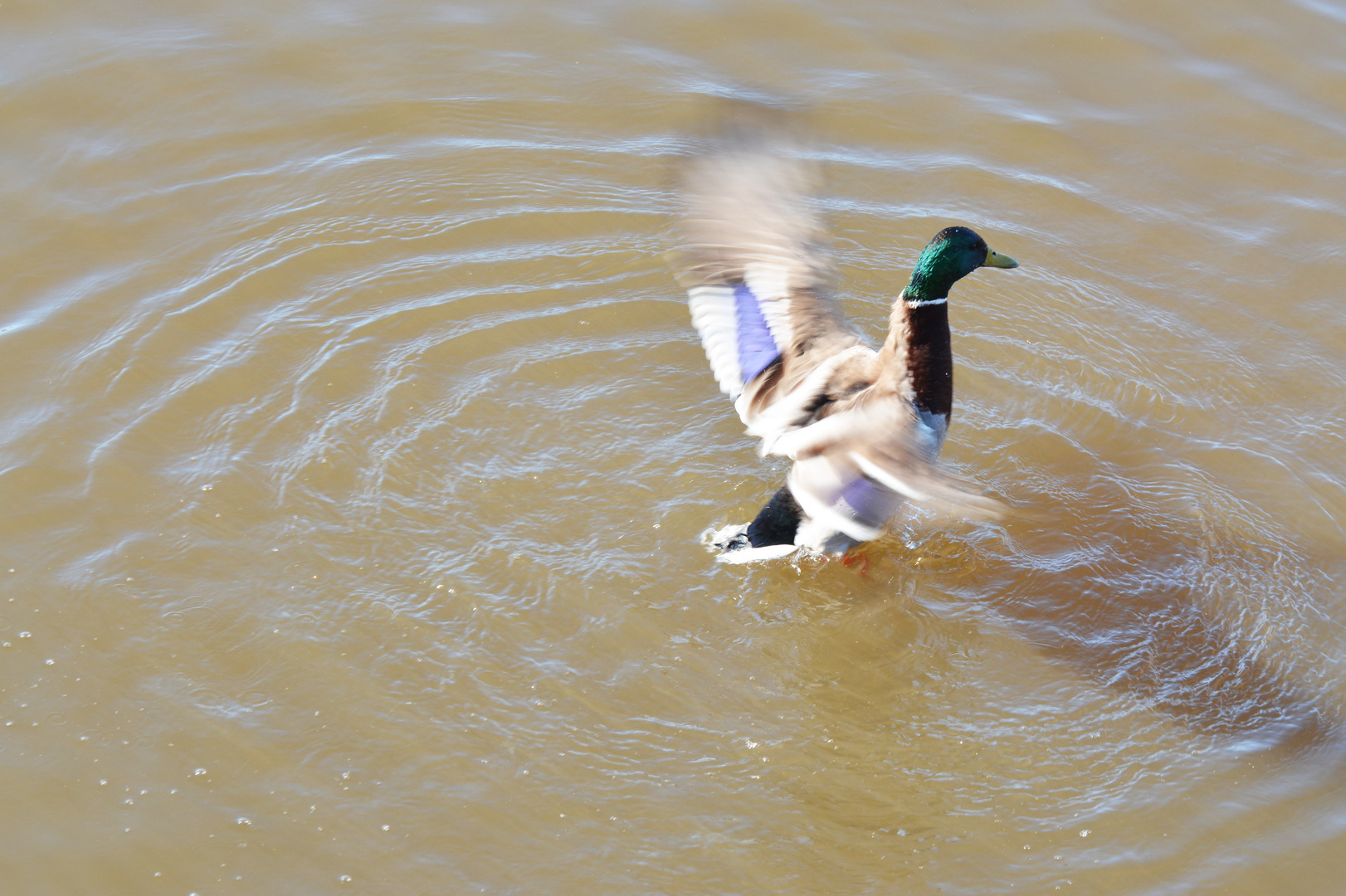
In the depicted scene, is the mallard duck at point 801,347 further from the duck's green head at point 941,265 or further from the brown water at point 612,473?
the brown water at point 612,473

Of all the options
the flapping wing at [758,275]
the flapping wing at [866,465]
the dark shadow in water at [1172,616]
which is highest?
the flapping wing at [758,275]

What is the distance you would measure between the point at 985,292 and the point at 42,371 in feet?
13.0

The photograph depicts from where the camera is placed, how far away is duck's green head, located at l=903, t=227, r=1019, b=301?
404cm

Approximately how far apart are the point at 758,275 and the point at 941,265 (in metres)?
0.68

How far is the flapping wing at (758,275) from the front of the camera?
167 inches

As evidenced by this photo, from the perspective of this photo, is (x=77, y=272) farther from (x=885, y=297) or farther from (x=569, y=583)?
(x=885, y=297)

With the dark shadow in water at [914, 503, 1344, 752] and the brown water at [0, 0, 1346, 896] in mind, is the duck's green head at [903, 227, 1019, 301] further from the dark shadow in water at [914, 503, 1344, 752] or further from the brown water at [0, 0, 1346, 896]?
the dark shadow in water at [914, 503, 1344, 752]

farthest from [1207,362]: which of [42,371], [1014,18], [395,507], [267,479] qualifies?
[42,371]

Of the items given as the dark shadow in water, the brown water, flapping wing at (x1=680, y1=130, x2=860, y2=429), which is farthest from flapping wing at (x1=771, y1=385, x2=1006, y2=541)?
the brown water

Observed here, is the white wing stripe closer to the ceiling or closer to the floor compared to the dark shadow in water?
closer to the ceiling

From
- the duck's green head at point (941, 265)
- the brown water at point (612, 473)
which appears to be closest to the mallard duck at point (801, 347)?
the duck's green head at point (941, 265)

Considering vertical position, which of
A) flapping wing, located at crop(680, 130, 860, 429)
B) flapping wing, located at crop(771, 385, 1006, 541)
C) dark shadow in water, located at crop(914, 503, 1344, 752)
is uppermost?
flapping wing, located at crop(680, 130, 860, 429)

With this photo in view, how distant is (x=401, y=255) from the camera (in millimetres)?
5285

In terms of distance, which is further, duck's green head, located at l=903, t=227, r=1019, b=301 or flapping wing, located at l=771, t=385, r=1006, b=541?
duck's green head, located at l=903, t=227, r=1019, b=301
